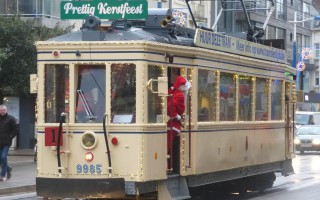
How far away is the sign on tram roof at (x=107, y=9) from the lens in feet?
44.3

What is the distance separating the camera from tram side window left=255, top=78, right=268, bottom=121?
1625 centimetres

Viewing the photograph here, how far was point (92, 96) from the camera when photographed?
12.3 metres

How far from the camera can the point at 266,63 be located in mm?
16766

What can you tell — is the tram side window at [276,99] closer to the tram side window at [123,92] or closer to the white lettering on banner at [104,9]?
the white lettering on banner at [104,9]

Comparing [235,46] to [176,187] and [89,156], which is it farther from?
[89,156]

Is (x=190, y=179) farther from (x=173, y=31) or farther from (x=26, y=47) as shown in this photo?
(x=26, y=47)

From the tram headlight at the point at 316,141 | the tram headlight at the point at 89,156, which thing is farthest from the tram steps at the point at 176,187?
the tram headlight at the point at 316,141

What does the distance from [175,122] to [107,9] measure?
7.43 feet

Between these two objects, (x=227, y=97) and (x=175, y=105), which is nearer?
(x=175, y=105)

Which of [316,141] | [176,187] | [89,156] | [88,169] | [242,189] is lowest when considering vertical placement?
[242,189]

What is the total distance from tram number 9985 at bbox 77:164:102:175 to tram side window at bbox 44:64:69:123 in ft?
2.62

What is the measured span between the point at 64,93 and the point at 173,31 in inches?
88.0

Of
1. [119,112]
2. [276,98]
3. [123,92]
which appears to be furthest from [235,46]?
[119,112]

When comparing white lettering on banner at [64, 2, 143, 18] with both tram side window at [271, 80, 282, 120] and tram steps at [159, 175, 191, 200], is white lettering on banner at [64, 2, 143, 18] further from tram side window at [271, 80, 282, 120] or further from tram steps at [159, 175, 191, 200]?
tram side window at [271, 80, 282, 120]
